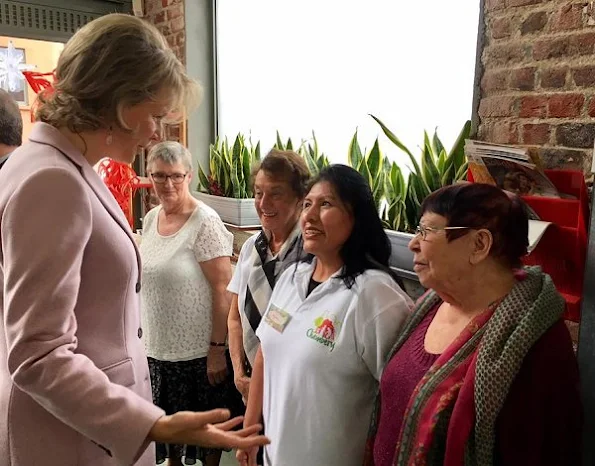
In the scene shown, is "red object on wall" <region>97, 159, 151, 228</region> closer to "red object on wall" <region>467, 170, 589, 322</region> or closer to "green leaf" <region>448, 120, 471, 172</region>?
"green leaf" <region>448, 120, 471, 172</region>

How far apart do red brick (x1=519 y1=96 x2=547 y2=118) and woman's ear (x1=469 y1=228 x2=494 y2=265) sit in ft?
1.73

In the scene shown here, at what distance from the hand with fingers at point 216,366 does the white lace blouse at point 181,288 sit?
36mm

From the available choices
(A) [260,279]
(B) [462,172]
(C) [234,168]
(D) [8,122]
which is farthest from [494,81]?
(D) [8,122]

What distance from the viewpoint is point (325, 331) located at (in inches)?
57.0

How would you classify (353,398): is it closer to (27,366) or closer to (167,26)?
(27,366)

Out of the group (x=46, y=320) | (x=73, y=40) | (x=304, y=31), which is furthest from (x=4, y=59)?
(x=46, y=320)

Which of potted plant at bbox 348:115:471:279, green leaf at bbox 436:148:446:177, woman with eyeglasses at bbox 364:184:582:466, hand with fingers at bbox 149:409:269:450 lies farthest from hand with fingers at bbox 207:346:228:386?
hand with fingers at bbox 149:409:269:450

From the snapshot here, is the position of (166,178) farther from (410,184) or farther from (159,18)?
(159,18)

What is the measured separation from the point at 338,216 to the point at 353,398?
51cm

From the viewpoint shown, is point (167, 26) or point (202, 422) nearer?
point (202, 422)

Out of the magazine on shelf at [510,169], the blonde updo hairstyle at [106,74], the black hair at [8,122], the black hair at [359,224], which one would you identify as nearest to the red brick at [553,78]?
the magazine on shelf at [510,169]

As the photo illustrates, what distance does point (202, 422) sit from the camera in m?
0.94

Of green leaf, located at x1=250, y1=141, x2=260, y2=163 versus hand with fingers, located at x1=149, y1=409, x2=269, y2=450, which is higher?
green leaf, located at x1=250, y1=141, x2=260, y2=163

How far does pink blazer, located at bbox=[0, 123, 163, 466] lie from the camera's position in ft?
2.91
